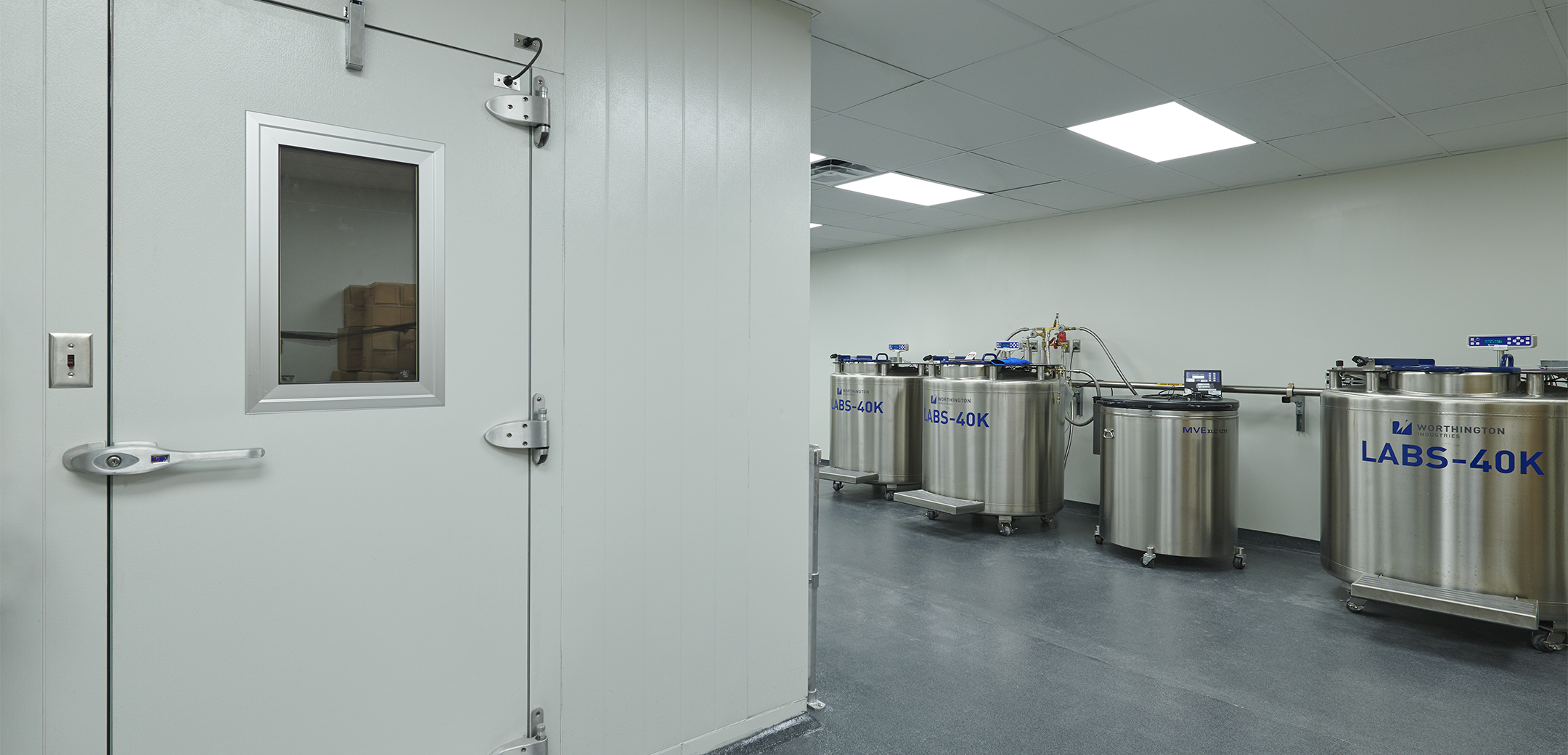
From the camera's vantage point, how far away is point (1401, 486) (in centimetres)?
340

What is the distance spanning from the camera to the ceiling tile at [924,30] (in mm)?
2469

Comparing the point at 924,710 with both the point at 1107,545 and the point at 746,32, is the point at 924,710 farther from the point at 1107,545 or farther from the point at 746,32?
the point at 1107,545

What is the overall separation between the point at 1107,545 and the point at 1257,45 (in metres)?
3.13

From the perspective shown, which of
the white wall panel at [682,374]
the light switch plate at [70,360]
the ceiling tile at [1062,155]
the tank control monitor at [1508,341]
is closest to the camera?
the light switch plate at [70,360]

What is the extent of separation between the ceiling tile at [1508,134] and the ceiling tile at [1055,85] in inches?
70.4

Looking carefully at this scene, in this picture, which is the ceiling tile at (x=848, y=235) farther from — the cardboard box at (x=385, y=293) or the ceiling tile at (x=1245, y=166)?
the cardboard box at (x=385, y=293)

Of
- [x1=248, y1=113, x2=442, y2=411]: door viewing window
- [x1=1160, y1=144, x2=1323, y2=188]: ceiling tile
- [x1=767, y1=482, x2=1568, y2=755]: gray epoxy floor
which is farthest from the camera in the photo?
[x1=1160, y1=144, x2=1323, y2=188]: ceiling tile

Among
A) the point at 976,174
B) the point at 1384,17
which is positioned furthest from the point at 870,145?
the point at 1384,17

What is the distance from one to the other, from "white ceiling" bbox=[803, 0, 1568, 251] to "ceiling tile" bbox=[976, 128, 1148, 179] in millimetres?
15

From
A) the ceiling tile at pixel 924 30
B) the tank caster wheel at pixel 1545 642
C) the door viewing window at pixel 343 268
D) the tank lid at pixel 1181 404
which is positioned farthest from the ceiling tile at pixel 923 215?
the door viewing window at pixel 343 268

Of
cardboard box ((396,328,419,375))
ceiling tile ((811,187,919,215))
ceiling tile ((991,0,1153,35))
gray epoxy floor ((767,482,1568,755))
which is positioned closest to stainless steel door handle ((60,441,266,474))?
cardboard box ((396,328,419,375))

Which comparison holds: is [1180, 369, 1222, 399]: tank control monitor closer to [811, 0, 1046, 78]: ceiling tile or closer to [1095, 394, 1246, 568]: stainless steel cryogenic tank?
[1095, 394, 1246, 568]: stainless steel cryogenic tank

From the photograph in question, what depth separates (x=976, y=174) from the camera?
4609mm

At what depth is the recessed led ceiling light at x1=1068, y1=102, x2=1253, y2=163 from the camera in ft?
11.6
